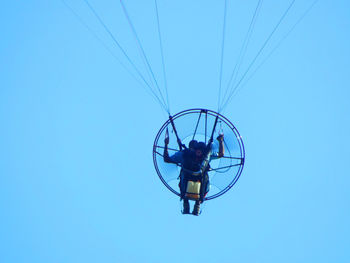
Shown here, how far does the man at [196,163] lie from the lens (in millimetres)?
8297

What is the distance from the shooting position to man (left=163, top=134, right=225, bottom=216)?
830 centimetres

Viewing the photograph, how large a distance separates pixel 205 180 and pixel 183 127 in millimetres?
1498

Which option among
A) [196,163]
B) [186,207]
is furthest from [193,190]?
[186,207]

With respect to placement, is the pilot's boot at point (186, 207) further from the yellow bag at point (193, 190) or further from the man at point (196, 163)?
the yellow bag at point (193, 190)

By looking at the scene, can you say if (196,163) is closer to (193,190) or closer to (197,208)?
(193,190)

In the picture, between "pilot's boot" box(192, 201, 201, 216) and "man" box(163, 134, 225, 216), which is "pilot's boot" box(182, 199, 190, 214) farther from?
"pilot's boot" box(192, 201, 201, 216)

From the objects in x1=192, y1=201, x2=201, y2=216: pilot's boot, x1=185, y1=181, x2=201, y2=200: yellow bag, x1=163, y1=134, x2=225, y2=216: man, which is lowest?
x1=192, y1=201, x2=201, y2=216: pilot's boot

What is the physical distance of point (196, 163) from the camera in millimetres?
8258

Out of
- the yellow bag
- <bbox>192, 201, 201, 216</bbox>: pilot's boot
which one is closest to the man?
<bbox>192, 201, 201, 216</bbox>: pilot's boot

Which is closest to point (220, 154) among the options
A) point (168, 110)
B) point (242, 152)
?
point (242, 152)

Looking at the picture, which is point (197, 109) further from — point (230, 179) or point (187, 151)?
point (230, 179)

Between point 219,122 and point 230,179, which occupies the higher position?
point 219,122

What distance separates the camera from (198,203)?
28.3 feet

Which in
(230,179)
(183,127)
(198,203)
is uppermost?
(183,127)
